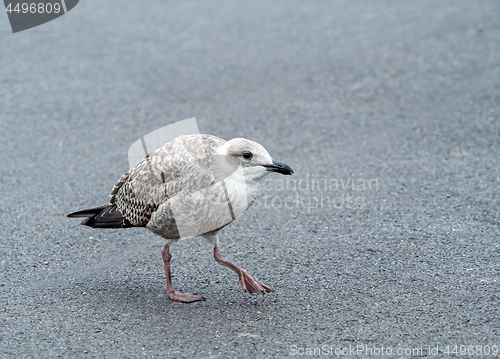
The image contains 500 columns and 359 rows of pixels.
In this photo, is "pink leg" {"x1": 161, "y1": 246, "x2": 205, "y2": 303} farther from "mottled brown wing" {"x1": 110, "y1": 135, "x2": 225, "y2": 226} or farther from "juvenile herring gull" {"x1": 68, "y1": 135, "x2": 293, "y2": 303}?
"mottled brown wing" {"x1": 110, "y1": 135, "x2": 225, "y2": 226}

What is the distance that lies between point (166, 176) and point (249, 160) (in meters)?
0.67

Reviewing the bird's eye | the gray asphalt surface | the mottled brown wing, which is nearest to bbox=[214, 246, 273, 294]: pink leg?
the gray asphalt surface

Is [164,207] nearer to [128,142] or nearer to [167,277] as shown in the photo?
[167,277]

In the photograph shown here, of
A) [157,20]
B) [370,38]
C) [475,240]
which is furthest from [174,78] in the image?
[475,240]

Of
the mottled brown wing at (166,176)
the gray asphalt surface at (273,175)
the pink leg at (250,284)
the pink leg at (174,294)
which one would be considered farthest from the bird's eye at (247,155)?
the gray asphalt surface at (273,175)

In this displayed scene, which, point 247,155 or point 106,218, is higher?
point 247,155

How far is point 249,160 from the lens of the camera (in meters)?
3.88

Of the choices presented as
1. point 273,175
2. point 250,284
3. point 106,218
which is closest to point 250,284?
point 250,284

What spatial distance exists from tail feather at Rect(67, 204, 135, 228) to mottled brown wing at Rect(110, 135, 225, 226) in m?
0.06

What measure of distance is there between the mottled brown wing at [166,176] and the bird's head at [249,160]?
18 cm

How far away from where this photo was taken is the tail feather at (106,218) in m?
4.46

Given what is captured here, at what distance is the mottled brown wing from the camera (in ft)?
12.9

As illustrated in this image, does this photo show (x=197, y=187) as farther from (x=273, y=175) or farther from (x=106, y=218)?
(x=273, y=175)

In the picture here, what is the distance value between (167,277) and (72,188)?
7.66ft
